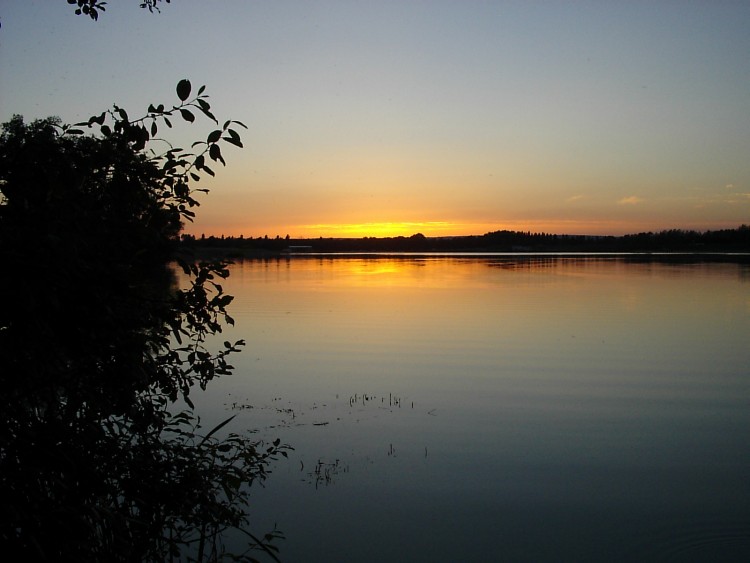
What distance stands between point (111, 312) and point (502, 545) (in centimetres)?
477

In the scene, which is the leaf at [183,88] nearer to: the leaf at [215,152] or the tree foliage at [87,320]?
the tree foliage at [87,320]

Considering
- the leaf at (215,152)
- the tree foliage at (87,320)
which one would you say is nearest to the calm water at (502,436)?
the tree foliage at (87,320)

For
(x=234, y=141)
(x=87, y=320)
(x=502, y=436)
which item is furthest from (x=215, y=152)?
(x=502, y=436)

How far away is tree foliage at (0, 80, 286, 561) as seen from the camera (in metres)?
2.56

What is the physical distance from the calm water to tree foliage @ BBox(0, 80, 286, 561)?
316cm

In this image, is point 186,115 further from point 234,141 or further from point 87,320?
point 87,320

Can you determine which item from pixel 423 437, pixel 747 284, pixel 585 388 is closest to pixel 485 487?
pixel 423 437

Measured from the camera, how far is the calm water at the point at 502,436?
6.45 m

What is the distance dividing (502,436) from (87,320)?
24.1ft

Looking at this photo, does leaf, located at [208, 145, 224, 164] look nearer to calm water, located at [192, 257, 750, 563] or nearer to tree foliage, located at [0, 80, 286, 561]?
tree foliage, located at [0, 80, 286, 561]

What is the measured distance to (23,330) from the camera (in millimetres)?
2680

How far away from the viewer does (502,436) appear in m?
9.30

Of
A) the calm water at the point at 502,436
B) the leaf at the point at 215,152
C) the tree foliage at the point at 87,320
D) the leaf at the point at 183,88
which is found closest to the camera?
the tree foliage at the point at 87,320

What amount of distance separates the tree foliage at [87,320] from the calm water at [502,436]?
10.4 ft
